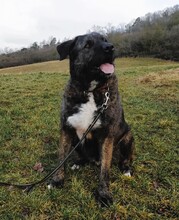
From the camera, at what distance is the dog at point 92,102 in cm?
386

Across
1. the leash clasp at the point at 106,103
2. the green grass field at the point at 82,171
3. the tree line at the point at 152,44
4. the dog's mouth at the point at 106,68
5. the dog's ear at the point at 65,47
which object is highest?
the dog's ear at the point at 65,47

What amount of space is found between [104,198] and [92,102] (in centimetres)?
122

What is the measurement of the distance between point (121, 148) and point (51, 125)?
264cm

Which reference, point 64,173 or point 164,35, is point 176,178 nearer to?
point 64,173

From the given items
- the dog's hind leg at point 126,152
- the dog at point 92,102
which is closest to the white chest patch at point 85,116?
the dog at point 92,102

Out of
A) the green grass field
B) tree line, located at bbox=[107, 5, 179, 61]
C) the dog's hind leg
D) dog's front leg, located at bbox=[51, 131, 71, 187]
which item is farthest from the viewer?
tree line, located at bbox=[107, 5, 179, 61]

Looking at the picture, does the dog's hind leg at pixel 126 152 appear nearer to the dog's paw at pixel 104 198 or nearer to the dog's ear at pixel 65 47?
the dog's paw at pixel 104 198

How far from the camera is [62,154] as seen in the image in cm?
429

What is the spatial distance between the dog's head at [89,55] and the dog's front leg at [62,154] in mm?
848

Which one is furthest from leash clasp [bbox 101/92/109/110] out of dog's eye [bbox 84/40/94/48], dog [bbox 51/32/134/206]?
dog's eye [bbox 84/40/94/48]

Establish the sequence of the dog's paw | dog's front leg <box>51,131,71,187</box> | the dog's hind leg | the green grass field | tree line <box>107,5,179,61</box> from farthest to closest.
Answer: tree line <box>107,5,179,61</box> → the dog's hind leg → dog's front leg <box>51,131,71,187</box> → the dog's paw → the green grass field

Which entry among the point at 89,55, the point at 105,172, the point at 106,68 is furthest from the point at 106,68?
the point at 105,172

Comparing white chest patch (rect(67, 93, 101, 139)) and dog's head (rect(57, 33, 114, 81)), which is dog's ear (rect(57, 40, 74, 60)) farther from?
white chest patch (rect(67, 93, 101, 139))

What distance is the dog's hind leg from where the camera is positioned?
462cm
